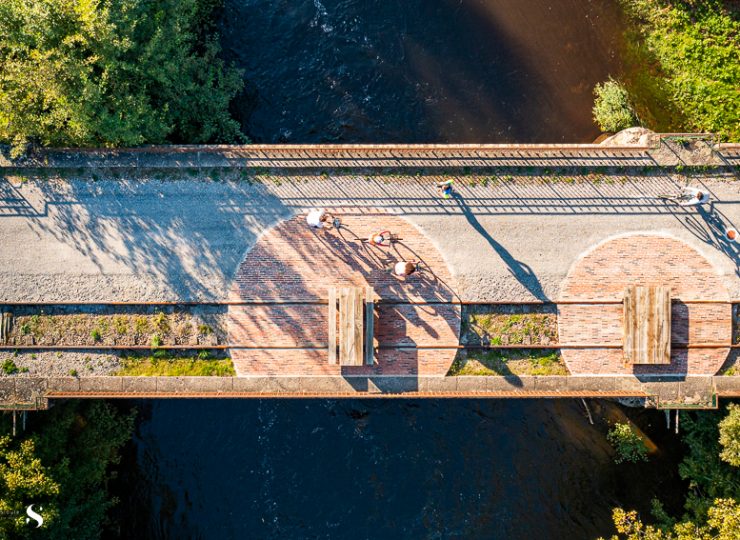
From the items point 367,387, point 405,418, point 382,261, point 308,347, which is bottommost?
point 405,418

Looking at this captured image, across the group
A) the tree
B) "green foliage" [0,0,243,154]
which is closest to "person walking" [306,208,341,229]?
"green foliage" [0,0,243,154]

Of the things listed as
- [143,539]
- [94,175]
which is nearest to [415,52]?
[94,175]

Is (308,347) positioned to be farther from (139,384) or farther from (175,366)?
(139,384)

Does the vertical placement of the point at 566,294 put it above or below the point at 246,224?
below

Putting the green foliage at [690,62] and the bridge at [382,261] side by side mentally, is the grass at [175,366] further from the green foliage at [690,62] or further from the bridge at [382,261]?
the green foliage at [690,62]

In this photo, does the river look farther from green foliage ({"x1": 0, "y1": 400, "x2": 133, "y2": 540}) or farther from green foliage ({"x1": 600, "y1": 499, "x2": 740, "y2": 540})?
green foliage ({"x1": 600, "y1": 499, "x2": 740, "y2": 540})

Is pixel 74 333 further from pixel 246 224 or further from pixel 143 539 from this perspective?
pixel 143 539

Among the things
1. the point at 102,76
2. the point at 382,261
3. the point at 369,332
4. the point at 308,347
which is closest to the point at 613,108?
the point at 382,261
